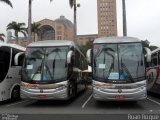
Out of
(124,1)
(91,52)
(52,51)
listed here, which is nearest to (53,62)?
(52,51)

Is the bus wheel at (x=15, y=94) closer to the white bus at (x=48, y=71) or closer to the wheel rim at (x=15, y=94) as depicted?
the wheel rim at (x=15, y=94)

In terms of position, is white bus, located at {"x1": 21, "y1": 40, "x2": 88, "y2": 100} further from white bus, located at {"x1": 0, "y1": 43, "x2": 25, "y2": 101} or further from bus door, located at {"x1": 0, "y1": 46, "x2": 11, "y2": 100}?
bus door, located at {"x1": 0, "y1": 46, "x2": 11, "y2": 100}

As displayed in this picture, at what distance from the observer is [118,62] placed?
18.4 m

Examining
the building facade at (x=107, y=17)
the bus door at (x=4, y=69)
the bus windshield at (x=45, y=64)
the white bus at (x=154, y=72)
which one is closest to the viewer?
the bus windshield at (x=45, y=64)

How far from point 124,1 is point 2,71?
1924 cm

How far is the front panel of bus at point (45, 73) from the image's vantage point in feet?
60.6

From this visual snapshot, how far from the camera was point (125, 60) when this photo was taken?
18.5m

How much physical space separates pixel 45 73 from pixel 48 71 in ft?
0.60

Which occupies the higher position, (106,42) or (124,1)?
(124,1)

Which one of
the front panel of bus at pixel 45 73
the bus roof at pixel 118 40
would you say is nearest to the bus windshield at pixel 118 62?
the bus roof at pixel 118 40

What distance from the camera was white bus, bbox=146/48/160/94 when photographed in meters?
23.6

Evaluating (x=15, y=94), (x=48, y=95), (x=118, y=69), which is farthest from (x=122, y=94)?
(x=15, y=94)

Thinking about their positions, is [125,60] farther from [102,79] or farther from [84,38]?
[84,38]

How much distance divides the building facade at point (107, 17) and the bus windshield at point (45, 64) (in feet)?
261
